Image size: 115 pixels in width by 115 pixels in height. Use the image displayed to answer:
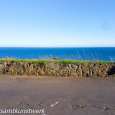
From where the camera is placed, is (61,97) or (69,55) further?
(69,55)

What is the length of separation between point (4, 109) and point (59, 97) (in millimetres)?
1943

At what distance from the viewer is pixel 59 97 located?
4.92m

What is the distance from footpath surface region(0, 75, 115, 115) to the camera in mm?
4047

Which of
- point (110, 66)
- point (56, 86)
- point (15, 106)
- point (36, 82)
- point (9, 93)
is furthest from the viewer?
point (110, 66)

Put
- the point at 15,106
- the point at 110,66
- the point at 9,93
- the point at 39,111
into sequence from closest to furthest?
the point at 39,111, the point at 15,106, the point at 9,93, the point at 110,66

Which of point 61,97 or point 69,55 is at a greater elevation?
point 69,55

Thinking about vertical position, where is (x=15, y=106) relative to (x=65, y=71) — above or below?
below

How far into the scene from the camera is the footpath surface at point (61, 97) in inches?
159

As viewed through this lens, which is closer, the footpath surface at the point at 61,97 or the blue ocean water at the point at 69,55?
the footpath surface at the point at 61,97

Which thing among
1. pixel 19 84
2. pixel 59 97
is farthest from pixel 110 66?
pixel 19 84

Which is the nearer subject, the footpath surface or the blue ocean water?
the footpath surface

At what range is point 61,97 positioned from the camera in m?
4.92

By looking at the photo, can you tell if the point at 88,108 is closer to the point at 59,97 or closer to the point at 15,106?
the point at 59,97

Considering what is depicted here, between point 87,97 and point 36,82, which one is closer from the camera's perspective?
point 87,97
